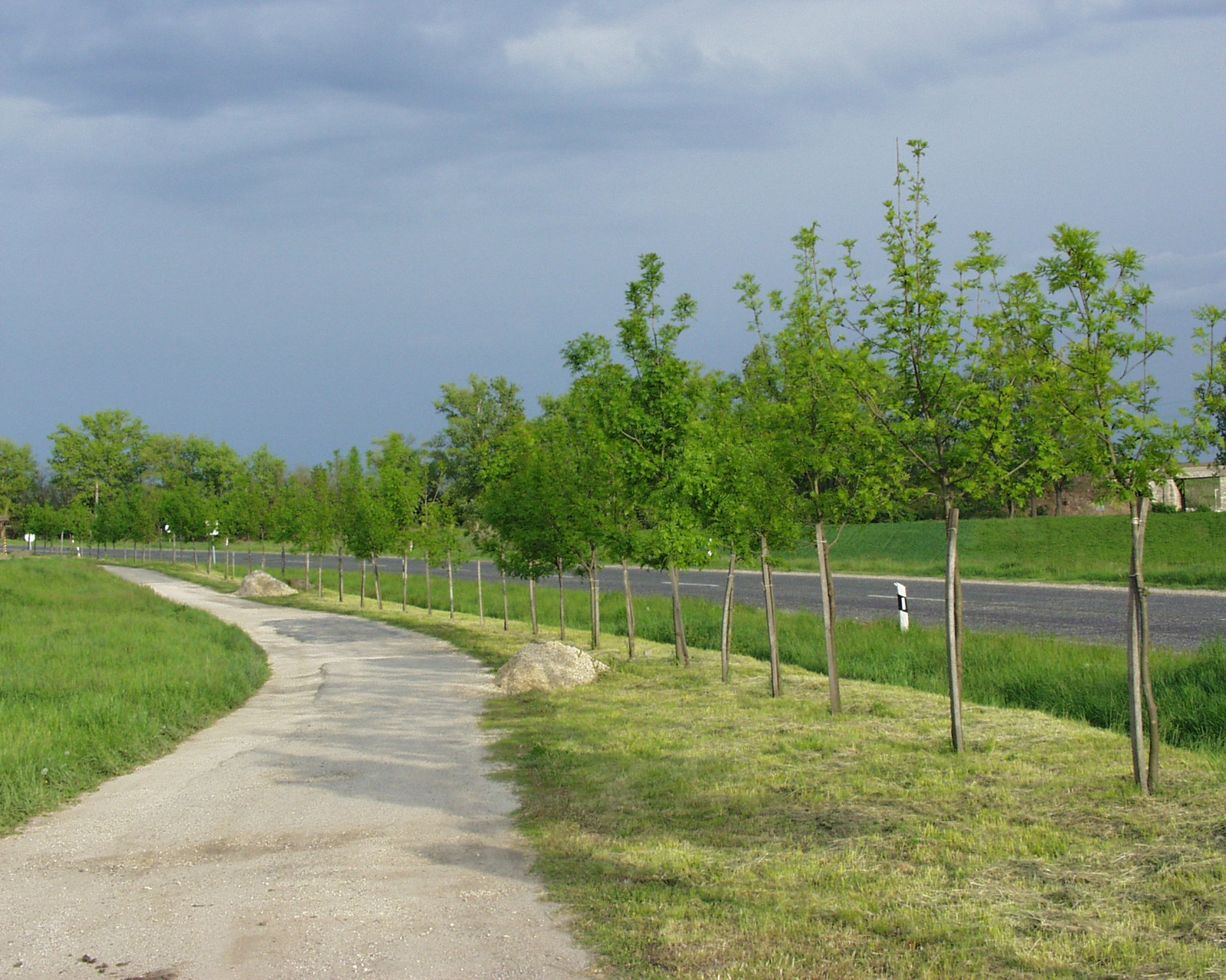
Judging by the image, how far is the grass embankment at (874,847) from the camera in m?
4.61

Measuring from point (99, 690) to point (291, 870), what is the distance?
8.24 m

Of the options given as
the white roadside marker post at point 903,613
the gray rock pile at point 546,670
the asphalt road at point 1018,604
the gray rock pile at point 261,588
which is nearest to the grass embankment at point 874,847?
the gray rock pile at point 546,670

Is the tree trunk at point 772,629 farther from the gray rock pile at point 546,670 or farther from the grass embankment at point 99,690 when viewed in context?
the grass embankment at point 99,690

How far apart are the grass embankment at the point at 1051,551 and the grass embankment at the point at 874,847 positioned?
18.8 meters

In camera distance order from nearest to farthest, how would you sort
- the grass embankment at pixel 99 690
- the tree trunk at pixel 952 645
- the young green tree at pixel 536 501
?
the tree trunk at pixel 952 645, the grass embankment at pixel 99 690, the young green tree at pixel 536 501

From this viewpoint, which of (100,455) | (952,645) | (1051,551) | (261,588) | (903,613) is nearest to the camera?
(952,645)

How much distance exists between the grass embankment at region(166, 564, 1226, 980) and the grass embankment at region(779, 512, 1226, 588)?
740 inches

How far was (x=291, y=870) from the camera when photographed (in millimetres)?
6246

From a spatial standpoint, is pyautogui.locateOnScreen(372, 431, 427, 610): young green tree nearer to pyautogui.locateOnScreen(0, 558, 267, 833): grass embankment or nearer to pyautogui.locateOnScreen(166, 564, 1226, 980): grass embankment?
pyautogui.locateOnScreen(0, 558, 267, 833): grass embankment

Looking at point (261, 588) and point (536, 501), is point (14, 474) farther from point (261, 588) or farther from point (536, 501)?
point (536, 501)

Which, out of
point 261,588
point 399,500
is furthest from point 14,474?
point 399,500

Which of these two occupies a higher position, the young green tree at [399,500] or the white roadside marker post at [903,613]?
the young green tree at [399,500]

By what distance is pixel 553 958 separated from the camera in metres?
4.75

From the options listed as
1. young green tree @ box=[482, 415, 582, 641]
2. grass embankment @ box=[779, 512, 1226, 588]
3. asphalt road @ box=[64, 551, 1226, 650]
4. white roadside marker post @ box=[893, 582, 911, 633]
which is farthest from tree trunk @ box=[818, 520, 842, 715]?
grass embankment @ box=[779, 512, 1226, 588]
